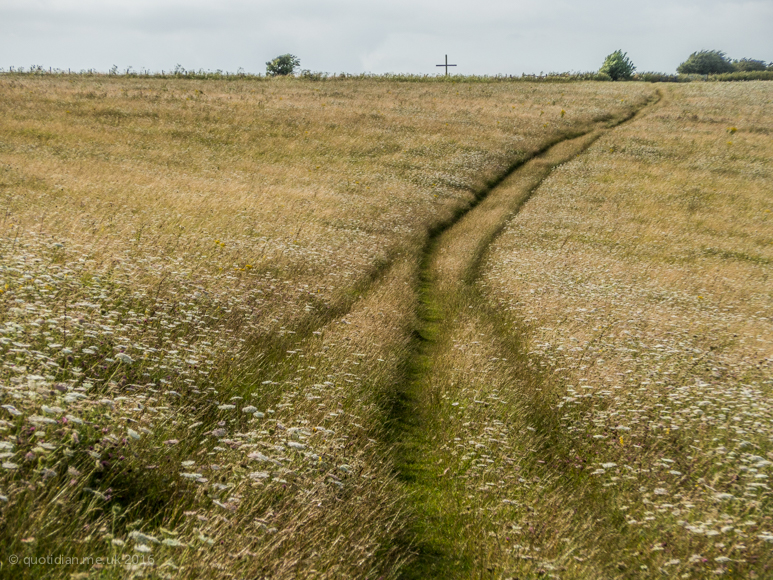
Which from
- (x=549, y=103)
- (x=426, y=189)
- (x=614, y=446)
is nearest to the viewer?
(x=614, y=446)

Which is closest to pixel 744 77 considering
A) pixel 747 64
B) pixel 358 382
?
pixel 747 64

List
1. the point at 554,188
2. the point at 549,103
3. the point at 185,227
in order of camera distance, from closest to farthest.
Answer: the point at 185,227 < the point at 554,188 < the point at 549,103

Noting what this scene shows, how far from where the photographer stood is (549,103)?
5559cm

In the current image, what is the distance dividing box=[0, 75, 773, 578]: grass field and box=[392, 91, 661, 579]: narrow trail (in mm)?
38

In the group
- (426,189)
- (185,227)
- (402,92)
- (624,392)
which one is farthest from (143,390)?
(402,92)

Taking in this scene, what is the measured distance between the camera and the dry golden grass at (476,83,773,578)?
496cm

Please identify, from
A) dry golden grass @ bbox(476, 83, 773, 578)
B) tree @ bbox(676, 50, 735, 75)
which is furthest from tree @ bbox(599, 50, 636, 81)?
dry golden grass @ bbox(476, 83, 773, 578)

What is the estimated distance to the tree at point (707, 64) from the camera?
350 feet

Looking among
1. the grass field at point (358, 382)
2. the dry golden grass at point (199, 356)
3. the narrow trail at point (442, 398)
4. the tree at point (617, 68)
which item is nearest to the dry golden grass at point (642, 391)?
the grass field at point (358, 382)

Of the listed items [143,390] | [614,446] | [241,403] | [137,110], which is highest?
[137,110]

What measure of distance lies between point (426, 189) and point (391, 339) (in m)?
17.9

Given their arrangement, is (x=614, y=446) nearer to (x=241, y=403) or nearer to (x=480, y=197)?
(x=241, y=403)

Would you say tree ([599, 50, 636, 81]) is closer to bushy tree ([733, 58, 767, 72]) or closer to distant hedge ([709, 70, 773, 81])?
distant hedge ([709, 70, 773, 81])

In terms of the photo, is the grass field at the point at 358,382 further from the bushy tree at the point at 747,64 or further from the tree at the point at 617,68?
the bushy tree at the point at 747,64
